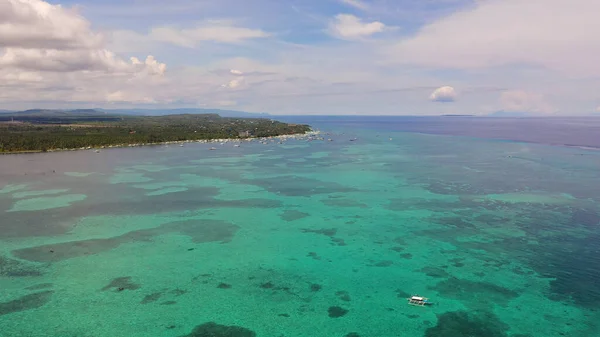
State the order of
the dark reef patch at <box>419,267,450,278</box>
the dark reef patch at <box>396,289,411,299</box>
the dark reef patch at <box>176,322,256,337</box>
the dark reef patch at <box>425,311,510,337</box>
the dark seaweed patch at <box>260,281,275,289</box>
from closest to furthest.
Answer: the dark reef patch at <box>425,311,510,337</box>
the dark reef patch at <box>176,322,256,337</box>
the dark reef patch at <box>396,289,411,299</box>
the dark seaweed patch at <box>260,281,275,289</box>
the dark reef patch at <box>419,267,450,278</box>

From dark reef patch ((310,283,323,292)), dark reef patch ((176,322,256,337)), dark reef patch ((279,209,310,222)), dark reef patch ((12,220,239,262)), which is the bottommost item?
dark reef patch ((176,322,256,337))

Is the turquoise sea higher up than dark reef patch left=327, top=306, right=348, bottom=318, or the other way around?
the turquoise sea

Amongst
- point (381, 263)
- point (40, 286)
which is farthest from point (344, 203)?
point (40, 286)

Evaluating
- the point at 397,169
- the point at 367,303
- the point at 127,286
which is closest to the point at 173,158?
the point at 397,169

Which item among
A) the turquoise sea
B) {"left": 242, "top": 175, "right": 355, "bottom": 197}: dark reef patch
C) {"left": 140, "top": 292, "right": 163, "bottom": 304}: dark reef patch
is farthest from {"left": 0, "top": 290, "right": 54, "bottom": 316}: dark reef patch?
{"left": 242, "top": 175, "right": 355, "bottom": 197}: dark reef patch

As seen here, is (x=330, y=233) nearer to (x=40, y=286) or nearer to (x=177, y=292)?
(x=177, y=292)

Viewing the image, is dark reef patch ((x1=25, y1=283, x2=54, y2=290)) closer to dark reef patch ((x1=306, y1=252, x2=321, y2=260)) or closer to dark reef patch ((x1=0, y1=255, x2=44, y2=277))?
dark reef patch ((x1=0, y1=255, x2=44, y2=277))

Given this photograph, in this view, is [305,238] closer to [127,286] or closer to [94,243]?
[127,286]
